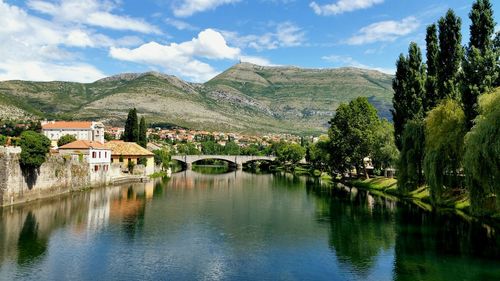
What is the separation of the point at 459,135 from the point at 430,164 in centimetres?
366

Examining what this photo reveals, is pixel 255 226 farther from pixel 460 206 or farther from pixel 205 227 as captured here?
pixel 460 206

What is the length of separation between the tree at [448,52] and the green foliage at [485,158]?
19.9 m

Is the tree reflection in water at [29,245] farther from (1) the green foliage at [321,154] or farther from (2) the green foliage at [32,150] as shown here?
(1) the green foliage at [321,154]

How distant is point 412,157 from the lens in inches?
2014

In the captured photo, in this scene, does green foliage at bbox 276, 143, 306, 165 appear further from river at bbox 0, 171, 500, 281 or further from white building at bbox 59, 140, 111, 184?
river at bbox 0, 171, 500, 281

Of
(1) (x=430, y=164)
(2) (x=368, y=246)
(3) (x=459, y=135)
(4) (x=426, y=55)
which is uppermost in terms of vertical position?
(4) (x=426, y=55)

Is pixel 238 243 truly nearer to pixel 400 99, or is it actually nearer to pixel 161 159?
pixel 400 99

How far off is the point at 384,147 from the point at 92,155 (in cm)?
4770

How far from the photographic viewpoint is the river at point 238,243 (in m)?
24.4

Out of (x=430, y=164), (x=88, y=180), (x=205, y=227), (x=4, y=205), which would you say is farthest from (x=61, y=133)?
(x=430, y=164)

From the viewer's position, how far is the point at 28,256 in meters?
26.8

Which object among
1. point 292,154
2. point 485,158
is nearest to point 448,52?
point 485,158

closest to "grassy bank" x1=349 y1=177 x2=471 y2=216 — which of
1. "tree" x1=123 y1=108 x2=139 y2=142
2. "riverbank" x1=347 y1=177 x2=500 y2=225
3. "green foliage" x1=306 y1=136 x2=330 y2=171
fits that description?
"riverbank" x1=347 y1=177 x2=500 y2=225

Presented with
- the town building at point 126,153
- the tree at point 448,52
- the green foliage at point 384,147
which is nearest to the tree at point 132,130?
the town building at point 126,153
